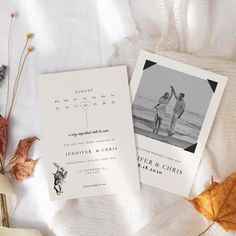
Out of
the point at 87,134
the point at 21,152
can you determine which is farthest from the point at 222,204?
the point at 21,152

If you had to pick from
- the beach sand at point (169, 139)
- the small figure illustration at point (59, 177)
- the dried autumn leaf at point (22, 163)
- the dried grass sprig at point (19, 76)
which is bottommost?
the small figure illustration at point (59, 177)

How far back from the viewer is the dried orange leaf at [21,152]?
785 mm

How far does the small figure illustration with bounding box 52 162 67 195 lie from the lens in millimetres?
788

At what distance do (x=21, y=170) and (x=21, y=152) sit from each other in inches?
1.3

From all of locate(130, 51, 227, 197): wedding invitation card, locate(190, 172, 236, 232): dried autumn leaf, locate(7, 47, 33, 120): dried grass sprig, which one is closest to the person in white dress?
locate(130, 51, 227, 197): wedding invitation card

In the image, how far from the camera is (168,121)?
0.79 m

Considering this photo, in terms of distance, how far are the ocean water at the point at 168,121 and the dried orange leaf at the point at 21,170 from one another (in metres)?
0.22

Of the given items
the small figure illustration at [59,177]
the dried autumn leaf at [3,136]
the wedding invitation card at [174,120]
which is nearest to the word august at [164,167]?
the wedding invitation card at [174,120]

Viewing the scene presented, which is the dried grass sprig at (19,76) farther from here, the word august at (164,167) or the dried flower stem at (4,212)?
the word august at (164,167)

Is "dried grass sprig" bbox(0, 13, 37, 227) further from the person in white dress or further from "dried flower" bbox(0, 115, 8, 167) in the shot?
the person in white dress

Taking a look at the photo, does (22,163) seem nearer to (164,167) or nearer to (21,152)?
(21,152)

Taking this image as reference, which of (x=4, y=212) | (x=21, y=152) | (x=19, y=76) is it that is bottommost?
(x=4, y=212)

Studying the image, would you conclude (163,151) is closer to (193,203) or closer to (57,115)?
(193,203)

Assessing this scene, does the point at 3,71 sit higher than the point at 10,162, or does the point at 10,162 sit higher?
the point at 3,71
